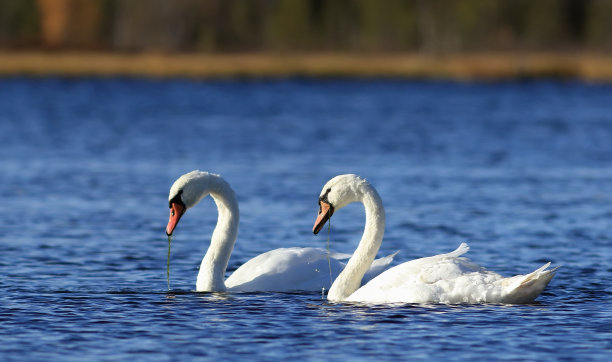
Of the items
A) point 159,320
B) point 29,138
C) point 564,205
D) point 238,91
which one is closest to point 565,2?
point 238,91

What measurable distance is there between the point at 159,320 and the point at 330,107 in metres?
43.9

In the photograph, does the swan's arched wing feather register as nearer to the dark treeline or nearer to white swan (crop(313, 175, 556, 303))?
white swan (crop(313, 175, 556, 303))

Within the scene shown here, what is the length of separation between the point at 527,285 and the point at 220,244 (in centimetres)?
342

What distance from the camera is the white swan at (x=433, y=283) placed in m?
10.9

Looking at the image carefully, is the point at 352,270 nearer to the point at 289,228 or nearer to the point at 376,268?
the point at 376,268

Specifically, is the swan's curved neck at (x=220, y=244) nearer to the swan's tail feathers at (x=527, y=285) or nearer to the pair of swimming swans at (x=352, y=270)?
the pair of swimming swans at (x=352, y=270)

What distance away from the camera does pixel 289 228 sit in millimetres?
17172

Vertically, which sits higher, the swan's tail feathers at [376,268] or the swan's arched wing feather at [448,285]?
the swan's tail feathers at [376,268]

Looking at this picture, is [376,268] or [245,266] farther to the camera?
[376,268]

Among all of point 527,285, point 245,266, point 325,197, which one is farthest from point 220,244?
point 527,285

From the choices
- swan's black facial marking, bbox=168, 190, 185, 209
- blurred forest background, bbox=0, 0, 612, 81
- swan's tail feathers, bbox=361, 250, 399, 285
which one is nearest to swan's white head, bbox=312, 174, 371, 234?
swan's tail feathers, bbox=361, 250, 399, 285

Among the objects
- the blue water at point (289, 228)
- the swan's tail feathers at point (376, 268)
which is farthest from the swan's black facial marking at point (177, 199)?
the swan's tail feathers at point (376, 268)

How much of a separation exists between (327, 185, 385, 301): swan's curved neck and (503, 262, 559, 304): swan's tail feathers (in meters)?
1.55

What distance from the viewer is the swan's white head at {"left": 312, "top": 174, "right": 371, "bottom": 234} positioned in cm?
1191
